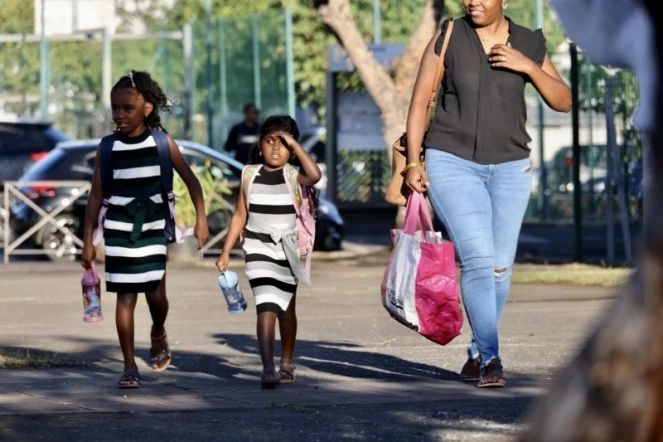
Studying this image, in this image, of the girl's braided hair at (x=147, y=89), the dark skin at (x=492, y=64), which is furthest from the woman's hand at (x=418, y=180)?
the girl's braided hair at (x=147, y=89)

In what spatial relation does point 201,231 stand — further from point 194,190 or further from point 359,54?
point 359,54

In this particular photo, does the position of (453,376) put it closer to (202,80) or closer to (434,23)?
(434,23)

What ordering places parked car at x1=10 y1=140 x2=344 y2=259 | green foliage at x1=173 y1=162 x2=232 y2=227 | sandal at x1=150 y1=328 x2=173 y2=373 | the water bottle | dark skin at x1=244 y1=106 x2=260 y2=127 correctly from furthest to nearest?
dark skin at x1=244 y1=106 x2=260 y2=127 → parked car at x1=10 y1=140 x2=344 y2=259 → green foliage at x1=173 y1=162 x2=232 y2=227 → sandal at x1=150 y1=328 x2=173 y2=373 → the water bottle

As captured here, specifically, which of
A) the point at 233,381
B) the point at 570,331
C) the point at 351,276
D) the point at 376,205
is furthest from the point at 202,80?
the point at 233,381

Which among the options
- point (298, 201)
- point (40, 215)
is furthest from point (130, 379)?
point (40, 215)

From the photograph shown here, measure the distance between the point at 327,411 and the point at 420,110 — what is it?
4.75 feet

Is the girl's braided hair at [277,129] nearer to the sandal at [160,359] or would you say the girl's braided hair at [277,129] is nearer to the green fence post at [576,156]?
the sandal at [160,359]

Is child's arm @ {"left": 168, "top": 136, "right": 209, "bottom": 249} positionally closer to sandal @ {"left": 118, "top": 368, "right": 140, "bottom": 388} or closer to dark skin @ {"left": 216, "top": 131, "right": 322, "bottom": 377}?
dark skin @ {"left": 216, "top": 131, "right": 322, "bottom": 377}

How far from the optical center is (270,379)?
694 centimetres

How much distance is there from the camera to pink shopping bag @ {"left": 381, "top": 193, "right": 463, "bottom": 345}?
674cm

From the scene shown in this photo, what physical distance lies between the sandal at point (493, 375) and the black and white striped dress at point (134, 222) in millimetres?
1697

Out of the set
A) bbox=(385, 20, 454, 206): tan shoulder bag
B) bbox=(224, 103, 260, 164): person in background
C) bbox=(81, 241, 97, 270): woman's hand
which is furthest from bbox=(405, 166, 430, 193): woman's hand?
bbox=(224, 103, 260, 164): person in background

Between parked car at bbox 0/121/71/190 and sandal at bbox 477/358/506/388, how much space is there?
1628cm

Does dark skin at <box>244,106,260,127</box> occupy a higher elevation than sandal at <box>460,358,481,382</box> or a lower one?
higher
